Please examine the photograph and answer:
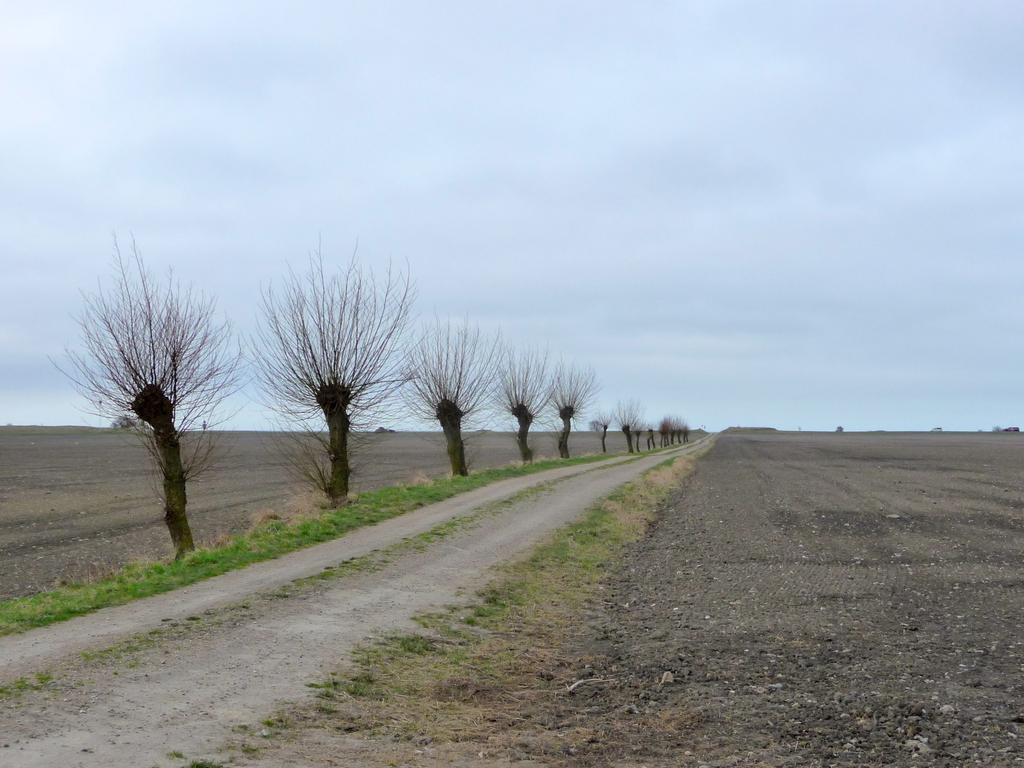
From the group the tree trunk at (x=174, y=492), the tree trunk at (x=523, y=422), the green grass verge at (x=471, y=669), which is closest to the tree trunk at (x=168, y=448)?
the tree trunk at (x=174, y=492)

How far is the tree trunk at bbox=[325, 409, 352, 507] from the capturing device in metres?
24.4

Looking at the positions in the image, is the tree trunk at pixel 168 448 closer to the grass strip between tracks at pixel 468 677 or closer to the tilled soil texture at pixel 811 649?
the grass strip between tracks at pixel 468 677

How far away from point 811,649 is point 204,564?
9.65 meters

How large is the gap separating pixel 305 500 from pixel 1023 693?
20268 mm

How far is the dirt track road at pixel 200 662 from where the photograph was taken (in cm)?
596

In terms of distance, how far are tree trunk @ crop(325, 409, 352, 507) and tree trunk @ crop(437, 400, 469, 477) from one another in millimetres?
12878

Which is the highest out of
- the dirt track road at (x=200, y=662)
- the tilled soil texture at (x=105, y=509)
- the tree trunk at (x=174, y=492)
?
the tree trunk at (x=174, y=492)

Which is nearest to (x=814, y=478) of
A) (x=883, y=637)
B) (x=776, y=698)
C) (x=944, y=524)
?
(x=944, y=524)

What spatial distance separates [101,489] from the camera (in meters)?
45.7

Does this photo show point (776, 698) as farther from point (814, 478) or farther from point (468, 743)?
point (814, 478)

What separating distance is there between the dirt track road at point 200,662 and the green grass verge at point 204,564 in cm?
56

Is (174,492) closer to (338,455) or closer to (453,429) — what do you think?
(338,455)

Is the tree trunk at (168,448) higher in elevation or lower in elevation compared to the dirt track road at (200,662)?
higher

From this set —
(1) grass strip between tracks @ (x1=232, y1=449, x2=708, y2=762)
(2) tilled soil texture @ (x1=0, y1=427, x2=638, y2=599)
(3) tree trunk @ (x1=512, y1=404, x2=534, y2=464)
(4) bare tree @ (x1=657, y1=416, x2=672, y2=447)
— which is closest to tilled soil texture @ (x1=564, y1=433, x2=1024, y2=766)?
(1) grass strip between tracks @ (x1=232, y1=449, x2=708, y2=762)
